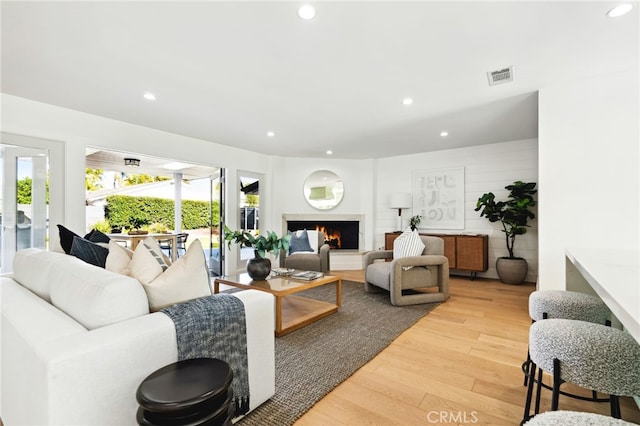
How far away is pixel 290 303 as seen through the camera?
3389mm

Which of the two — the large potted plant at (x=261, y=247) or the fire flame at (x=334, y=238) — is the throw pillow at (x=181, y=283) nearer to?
the large potted plant at (x=261, y=247)

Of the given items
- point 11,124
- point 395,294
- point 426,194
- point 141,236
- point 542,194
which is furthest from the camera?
point 426,194

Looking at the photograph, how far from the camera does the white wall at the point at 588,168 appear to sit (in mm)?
2494

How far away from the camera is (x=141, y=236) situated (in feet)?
16.8

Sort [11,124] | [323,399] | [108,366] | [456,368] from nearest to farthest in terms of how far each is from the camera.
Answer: [108,366], [323,399], [456,368], [11,124]

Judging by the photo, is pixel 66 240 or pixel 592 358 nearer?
pixel 592 358

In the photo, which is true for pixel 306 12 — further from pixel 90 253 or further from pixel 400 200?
pixel 400 200

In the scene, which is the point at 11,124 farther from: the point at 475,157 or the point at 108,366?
the point at 475,157

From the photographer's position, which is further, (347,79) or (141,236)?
(141,236)

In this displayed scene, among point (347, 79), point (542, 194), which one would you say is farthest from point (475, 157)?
point (347, 79)

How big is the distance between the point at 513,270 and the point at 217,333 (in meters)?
4.65

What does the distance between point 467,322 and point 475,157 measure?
3326 millimetres

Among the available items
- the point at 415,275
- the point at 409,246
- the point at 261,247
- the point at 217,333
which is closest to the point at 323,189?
the point at 409,246

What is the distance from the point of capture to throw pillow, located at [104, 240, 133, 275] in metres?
1.52
